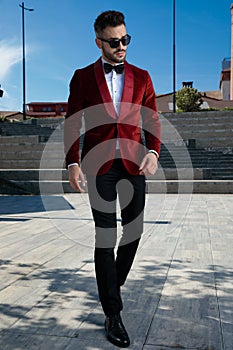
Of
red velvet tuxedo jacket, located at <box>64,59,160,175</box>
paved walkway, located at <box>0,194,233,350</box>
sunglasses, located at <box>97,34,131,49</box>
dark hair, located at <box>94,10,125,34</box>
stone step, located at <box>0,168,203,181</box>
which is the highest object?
dark hair, located at <box>94,10,125,34</box>

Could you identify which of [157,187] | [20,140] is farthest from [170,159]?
[20,140]

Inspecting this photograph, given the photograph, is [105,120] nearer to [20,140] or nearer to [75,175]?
[75,175]

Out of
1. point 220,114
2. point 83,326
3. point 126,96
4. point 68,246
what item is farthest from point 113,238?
point 220,114

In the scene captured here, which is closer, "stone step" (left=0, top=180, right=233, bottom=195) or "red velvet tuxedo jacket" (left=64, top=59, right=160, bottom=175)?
"red velvet tuxedo jacket" (left=64, top=59, right=160, bottom=175)

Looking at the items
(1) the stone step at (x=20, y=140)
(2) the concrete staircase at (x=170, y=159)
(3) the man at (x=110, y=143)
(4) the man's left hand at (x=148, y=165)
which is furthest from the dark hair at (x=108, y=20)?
(1) the stone step at (x=20, y=140)

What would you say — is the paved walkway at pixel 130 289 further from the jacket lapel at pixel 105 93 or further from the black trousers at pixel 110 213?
the jacket lapel at pixel 105 93

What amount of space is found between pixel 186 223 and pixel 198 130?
16.3 m

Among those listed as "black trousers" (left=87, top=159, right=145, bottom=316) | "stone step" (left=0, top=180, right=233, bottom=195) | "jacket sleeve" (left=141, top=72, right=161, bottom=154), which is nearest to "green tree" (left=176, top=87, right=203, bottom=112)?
"stone step" (left=0, top=180, right=233, bottom=195)

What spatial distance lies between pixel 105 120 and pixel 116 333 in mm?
1408

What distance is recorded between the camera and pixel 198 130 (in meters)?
23.4

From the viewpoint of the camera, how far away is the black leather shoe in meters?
2.60

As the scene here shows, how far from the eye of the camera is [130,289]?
3.77 metres

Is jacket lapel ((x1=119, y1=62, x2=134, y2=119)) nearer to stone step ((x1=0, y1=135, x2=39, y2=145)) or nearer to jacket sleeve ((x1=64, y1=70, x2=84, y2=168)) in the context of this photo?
jacket sleeve ((x1=64, y1=70, x2=84, y2=168))

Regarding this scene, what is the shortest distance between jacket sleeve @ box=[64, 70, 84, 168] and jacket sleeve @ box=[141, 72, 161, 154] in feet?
1.51
